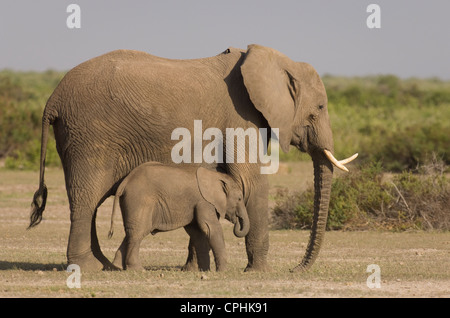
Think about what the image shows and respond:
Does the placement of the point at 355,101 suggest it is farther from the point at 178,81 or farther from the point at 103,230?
the point at 178,81

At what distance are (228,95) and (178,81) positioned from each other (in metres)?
0.61

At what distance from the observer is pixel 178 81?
11.5 m

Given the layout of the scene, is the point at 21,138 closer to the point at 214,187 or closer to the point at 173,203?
the point at 173,203

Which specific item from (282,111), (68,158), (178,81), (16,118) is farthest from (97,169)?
(16,118)

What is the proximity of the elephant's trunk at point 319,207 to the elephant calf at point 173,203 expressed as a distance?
90cm

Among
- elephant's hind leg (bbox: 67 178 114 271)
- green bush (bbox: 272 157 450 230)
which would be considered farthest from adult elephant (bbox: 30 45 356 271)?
green bush (bbox: 272 157 450 230)

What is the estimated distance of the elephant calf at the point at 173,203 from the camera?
1132 cm

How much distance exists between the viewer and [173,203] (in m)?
11.5

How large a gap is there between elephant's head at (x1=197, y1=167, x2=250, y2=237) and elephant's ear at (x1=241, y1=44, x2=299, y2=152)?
80 centimetres

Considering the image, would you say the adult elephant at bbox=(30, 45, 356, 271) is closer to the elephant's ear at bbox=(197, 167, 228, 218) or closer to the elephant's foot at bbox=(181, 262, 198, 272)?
the elephant's ear at bbox=(197, 167, 228, 218)

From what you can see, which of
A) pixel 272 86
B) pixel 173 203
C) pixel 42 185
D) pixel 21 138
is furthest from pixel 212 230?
pixel 21 138

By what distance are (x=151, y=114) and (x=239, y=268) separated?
7.69 feet

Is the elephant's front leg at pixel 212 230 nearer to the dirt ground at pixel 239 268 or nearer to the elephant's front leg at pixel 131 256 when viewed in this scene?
the dirt ground at pixel 239 268

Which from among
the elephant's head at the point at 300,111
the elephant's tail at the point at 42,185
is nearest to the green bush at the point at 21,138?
the elephant's tail at the point at 42,185
